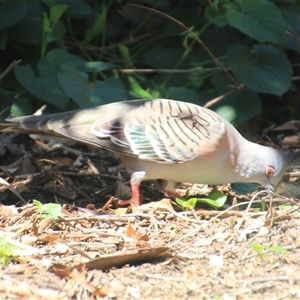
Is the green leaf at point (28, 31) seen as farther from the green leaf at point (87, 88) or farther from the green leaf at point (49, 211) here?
the green leaf at point (49, 211)

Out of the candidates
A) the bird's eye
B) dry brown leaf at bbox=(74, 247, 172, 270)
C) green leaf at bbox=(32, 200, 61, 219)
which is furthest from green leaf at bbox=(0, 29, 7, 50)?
dry brown leaf at bbox=(74, 247, 172, 270)

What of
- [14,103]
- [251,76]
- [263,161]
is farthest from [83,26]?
[263,161]

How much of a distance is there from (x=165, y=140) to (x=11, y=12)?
6.88 feet

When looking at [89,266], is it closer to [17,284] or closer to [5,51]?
[17,284]

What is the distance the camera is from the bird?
5078 millimetres

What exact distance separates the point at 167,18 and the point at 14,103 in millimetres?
1694

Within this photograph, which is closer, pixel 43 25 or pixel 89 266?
pixel 89 266

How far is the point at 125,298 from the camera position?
349 cm

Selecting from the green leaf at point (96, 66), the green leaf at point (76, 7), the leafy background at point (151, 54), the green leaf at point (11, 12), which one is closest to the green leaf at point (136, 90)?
the leafy background at point (151, 54)

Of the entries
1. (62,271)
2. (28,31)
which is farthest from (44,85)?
(62,271)

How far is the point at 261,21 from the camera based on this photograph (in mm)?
6285

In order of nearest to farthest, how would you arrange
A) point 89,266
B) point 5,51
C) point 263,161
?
1. point 89,266
2. point 263,161
3. point 5,51

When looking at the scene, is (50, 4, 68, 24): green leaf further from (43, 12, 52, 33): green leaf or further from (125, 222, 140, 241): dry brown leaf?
(125, 222, 140, 241): dry brown leaf

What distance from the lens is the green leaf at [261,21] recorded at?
6215 millimetres
